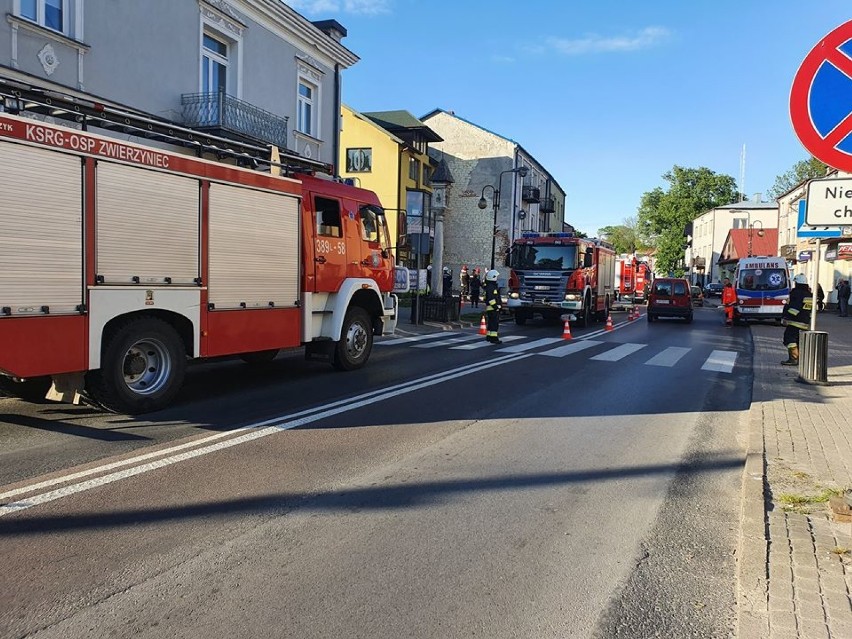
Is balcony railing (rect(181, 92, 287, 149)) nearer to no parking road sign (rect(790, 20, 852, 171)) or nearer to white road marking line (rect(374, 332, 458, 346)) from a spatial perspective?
white road marking line (rect(374, 332, 458, 346))

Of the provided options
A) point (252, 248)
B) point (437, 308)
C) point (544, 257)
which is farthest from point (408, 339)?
point (252, 248)

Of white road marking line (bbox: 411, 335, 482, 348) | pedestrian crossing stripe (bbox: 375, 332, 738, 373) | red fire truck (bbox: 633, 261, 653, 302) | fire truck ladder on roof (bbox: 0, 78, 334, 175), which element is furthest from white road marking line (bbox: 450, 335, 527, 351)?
red fire truck (bbox: 633, 261, 653, 302)

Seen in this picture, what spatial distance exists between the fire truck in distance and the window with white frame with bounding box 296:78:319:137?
7989 millimetres

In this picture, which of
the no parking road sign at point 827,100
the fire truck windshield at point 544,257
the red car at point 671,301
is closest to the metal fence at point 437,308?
the fire truck windshield at point 544,257

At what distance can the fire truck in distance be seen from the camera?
21344 mm

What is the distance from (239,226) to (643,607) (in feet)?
20.8

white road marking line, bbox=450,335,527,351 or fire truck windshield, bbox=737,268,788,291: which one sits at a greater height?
fire truck windshield, bbox=737,268,788,291

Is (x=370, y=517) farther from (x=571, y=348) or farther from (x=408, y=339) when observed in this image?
(x=408, y=339)

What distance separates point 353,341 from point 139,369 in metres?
3.90

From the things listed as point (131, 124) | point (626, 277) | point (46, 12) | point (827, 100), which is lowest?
point (626, 277)

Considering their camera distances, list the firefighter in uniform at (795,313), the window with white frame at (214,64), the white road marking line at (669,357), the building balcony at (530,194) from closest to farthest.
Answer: the firefighter in uniform at (795,313) → the white road marking line at (669,357) → the window with white frame at (214,64) → the building balcony at (530,194)

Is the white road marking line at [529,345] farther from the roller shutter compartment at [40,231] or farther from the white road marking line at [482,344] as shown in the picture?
the roller shutter compartment at [40,231]

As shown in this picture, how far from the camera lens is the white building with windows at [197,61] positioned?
12414 millimetres

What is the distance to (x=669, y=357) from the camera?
13711 mm
